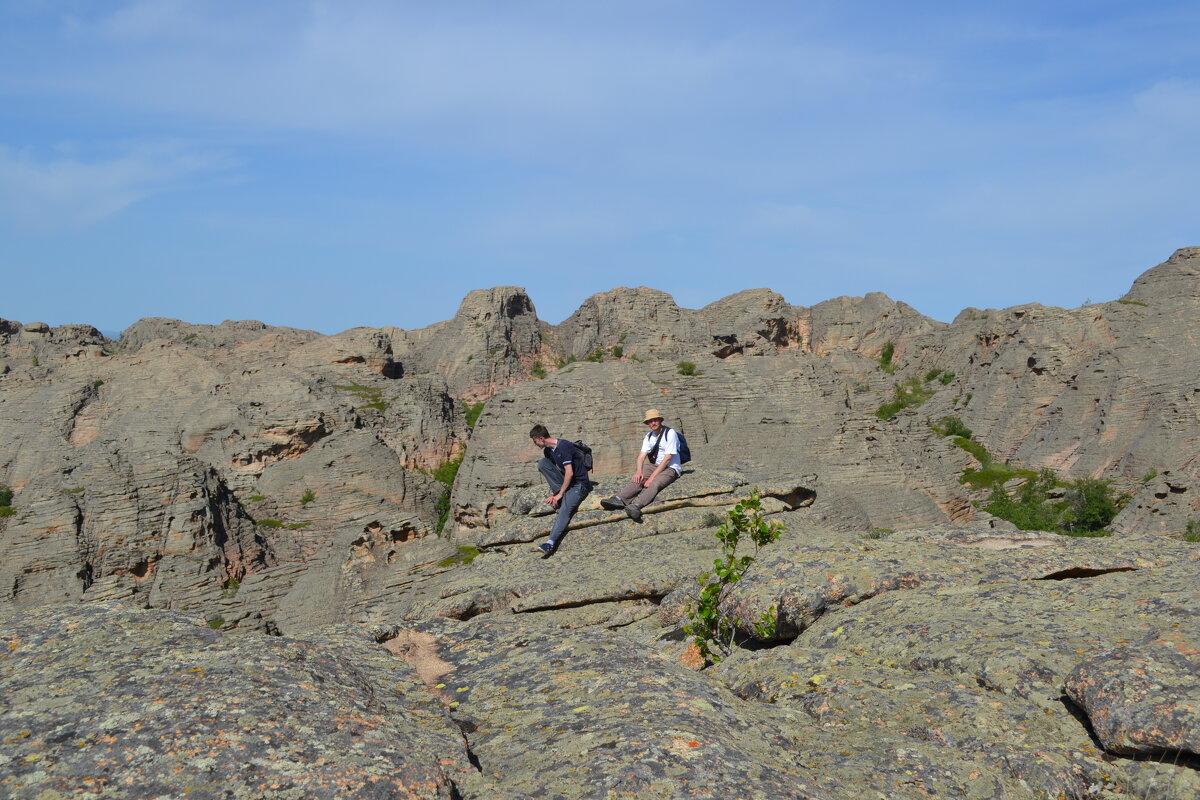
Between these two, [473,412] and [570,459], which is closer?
[570,459]

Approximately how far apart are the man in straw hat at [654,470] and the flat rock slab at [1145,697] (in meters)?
8.53

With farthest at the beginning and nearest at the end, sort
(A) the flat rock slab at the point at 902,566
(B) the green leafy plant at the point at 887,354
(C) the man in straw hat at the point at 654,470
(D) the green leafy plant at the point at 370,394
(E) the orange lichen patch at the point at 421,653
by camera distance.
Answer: (B) the green leafy plant at the point at 887,354, (D) the green leafy plant at the point at 370,394, (C) the man in straw hat at the point at 654,470, (A) the flat rock slab at the point at 902,566, (E) the orange lichen patch at the point at 421,653

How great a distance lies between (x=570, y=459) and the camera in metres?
15.1

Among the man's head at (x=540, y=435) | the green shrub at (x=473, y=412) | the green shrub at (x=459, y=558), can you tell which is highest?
the green shrub at (x=473, y=412)

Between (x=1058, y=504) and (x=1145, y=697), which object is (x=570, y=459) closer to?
(x=1145, y=697)

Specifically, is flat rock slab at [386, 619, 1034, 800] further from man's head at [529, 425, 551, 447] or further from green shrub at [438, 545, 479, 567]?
green shrub at [438, 545, 479, 567]

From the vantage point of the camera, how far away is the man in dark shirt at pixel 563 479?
49.0ft

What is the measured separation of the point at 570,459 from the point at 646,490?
122 centimetres

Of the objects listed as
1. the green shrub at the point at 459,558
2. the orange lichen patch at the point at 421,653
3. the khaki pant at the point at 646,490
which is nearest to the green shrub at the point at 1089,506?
the green shrub at the point at 459,558

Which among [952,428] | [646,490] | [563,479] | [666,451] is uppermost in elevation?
[666,451]

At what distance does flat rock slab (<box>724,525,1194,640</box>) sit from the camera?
31.1ft

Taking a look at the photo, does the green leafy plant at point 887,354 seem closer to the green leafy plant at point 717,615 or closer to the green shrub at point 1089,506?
the green shrub at point 1089,506

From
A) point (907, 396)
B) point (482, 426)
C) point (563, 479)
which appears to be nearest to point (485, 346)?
point (907, 396)

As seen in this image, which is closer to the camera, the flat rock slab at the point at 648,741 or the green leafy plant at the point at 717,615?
the flat rock slab at the point at 648,741
